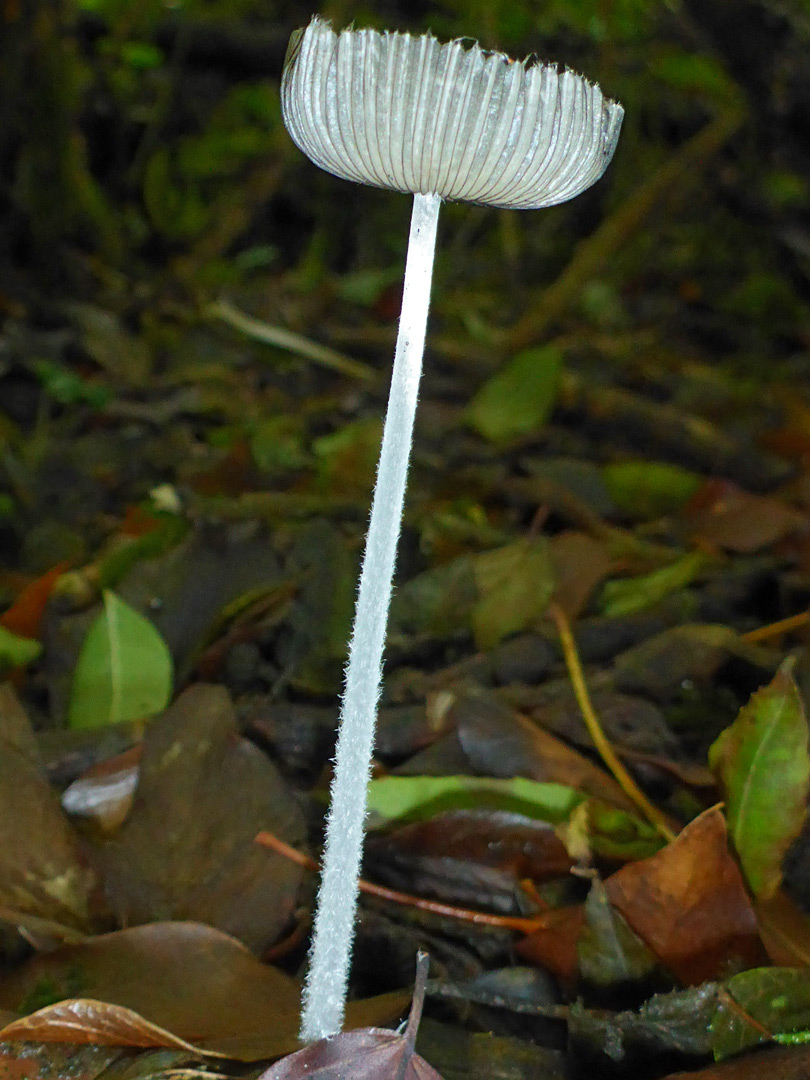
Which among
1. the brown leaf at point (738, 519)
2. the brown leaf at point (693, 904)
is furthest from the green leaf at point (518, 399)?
the brown leaf at point (693, 904)

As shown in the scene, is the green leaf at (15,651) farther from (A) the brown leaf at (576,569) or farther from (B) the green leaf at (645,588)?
(B) the green leaf at (645,588)

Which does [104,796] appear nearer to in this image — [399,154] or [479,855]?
[479,855]

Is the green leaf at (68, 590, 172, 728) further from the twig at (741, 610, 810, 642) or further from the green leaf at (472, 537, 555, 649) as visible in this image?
the twig at (741, 610, 810, 642)

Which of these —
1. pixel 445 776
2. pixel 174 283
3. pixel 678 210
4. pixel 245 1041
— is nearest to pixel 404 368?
pixel 445 776

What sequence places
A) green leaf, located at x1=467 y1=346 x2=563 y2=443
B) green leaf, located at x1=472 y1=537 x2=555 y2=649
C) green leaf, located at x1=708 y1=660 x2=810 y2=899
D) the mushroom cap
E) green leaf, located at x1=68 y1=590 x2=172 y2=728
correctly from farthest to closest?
green leaf, located at x1=467 y1=346 x2=563 y2=443 → green leaf, located at x1=472 y1=537 x2=555 y2=649 → green leaf, located at x1=68 y1=590 x2=172 y2=728 → green leaf, located at x1=708 y1=660 x2=810 y2=899 → the mushroom cap

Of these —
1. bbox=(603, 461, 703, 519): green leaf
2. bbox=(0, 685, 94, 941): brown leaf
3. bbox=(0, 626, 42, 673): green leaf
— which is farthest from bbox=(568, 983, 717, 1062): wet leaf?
bbox=(603, 461, 703, 519): green leaf

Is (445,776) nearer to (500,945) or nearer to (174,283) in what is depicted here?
(500,945)
